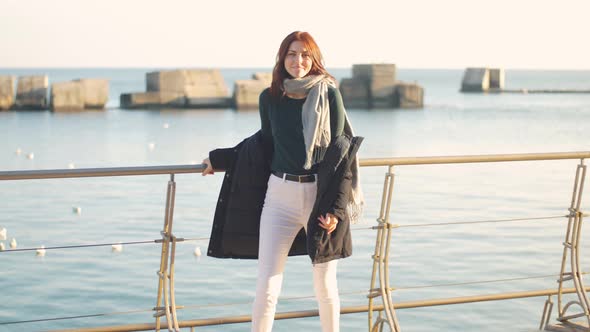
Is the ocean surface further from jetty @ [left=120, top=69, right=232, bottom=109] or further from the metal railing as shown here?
jetty @ [left=120, top=69, right=232, bottom=109]

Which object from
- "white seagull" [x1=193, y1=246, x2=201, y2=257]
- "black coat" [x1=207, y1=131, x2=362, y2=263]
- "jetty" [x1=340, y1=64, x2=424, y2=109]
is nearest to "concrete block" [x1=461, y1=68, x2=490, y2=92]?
"jetty" [x1=340, y1=64, x2=424, y2=109]

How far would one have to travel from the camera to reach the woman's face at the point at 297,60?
4.14m

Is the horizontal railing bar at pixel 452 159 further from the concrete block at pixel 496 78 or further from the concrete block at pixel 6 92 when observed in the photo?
the concrete block at pixel 496 78

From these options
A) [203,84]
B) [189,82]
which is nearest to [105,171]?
[189,82]

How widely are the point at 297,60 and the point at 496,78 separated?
10239 centimetres

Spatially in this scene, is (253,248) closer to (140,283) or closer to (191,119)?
(140,283)

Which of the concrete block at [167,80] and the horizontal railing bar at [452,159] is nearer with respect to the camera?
the horizontal railing bar at [452,159]

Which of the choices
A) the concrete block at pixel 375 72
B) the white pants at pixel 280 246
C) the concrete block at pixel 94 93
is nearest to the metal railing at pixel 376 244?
the white pants at pixel 280 246

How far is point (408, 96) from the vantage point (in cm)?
6750

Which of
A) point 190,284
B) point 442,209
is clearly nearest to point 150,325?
point 190,284

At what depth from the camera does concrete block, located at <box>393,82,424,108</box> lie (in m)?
66.9

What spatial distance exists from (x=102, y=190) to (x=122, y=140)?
20882 millimetres

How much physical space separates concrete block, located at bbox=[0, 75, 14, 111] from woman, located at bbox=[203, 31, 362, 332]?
190ft

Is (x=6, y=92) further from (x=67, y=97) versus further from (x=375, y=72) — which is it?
(x=375, y=72)
